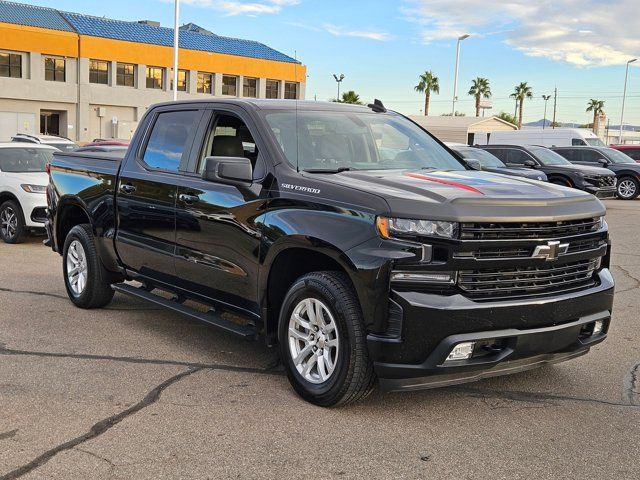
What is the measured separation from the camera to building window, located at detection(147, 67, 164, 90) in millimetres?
55375

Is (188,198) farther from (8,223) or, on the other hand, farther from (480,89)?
(480,89)

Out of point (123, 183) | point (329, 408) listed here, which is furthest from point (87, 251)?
point (329, 408)

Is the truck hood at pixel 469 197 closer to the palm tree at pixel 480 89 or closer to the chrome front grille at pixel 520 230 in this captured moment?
the chrome front grille at pixel 520 230

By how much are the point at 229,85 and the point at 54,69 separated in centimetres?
1372

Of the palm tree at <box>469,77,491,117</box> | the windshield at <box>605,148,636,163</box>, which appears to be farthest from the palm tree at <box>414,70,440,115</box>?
the windshield at <box>605,148,636,163</box>

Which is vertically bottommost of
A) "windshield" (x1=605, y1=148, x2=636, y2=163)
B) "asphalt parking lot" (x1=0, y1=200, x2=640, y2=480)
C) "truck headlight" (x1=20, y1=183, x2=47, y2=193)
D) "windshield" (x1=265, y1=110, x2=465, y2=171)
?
"asphalt parking lot" (x1=0, y1=200, x2=640, y2=480)

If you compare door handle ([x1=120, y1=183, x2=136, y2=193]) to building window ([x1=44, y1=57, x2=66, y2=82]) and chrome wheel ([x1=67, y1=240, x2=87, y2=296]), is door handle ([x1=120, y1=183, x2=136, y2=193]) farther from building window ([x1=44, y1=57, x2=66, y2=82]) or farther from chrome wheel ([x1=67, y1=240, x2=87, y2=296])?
building window ([x1=44, y1=57, x2=66, y2=82])

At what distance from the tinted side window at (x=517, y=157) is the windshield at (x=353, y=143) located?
15706 millimetres

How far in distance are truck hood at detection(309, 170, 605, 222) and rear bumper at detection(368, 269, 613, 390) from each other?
467 mm

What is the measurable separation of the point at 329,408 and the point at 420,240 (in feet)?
3.97

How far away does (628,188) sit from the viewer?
82.3 feet

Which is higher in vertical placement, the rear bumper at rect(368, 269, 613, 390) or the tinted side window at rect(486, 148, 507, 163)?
the tinted side window at rect(486, 148, 507, 163)

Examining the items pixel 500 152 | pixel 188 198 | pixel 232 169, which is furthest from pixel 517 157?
pixel 232 169

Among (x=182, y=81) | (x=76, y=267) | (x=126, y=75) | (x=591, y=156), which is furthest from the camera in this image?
(x=182, y=81)
